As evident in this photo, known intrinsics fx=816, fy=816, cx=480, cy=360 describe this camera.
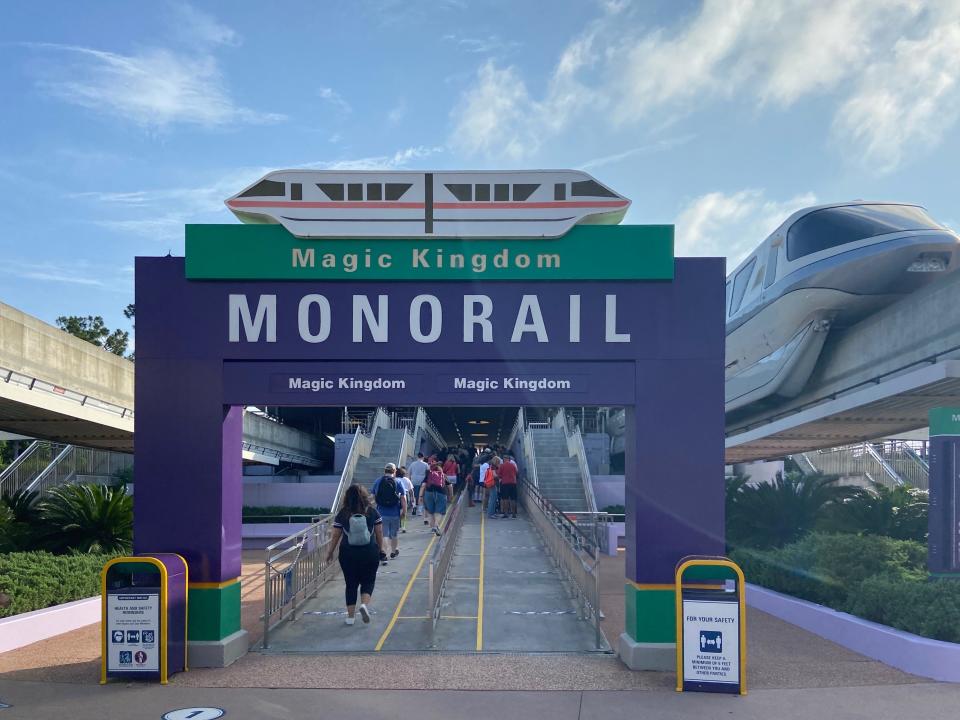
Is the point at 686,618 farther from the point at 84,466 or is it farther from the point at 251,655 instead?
the point at 84,466

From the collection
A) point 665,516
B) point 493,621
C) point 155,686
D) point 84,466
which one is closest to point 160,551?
point 155,686

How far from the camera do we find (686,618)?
7.86 metres

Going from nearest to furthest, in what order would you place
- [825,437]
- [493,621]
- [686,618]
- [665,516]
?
[686,618]
[665,516]
[493,621]
[825,437]

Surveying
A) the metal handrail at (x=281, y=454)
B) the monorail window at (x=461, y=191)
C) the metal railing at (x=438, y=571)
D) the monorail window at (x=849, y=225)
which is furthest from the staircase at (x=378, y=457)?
the monorail window at (x=461, y=191)

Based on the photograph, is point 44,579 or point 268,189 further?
point 44,579

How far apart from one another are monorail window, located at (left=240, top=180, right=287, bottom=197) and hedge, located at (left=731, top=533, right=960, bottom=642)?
8158 mm

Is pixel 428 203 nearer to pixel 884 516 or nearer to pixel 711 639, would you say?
pixel 711 639

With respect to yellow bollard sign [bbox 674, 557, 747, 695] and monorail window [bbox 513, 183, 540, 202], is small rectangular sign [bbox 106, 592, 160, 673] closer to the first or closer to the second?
yellow bollard sign [bbox 674, 557, 747, 695]

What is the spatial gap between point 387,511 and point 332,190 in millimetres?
7255

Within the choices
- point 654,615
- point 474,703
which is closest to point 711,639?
point 654,615

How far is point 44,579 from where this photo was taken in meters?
10.7

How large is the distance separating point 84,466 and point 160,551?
698 inches

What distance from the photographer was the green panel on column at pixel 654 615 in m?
8.42

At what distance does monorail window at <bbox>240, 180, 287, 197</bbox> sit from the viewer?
880 cm
